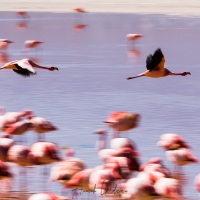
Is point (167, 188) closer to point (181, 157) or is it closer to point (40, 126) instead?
point (181, 157)

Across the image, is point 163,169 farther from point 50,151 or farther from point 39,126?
point 39,126

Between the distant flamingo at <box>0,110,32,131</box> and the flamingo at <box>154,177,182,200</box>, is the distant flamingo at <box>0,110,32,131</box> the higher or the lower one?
the higher one

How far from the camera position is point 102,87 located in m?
10.5

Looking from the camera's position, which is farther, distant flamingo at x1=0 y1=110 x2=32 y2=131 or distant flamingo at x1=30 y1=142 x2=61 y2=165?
Answer: distant flamingo at x1=0 y1=110 x2=32 y2=131

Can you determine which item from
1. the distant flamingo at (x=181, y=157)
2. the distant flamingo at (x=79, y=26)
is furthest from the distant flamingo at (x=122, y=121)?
the distant flamingo at (x=79, y=26)

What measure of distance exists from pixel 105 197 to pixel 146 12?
21.0m

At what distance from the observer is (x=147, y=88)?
10484 mm

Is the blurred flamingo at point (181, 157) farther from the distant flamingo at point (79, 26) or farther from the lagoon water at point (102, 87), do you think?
the distant flamingo at point (79, 26)

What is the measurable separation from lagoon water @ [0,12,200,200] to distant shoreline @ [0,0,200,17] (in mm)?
6744

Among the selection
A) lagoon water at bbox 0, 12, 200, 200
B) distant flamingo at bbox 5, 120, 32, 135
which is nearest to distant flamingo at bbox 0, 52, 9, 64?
lagoon water at bbox 0, 12, 200, 200

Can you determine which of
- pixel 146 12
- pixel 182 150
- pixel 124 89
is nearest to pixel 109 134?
pixel 182 150

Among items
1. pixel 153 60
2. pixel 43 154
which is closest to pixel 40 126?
pixel 43 154

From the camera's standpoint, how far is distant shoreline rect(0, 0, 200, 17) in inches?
1042

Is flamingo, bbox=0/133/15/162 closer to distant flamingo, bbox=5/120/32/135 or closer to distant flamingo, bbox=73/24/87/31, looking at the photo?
distant flamingo, bbox=5/120/32/135
